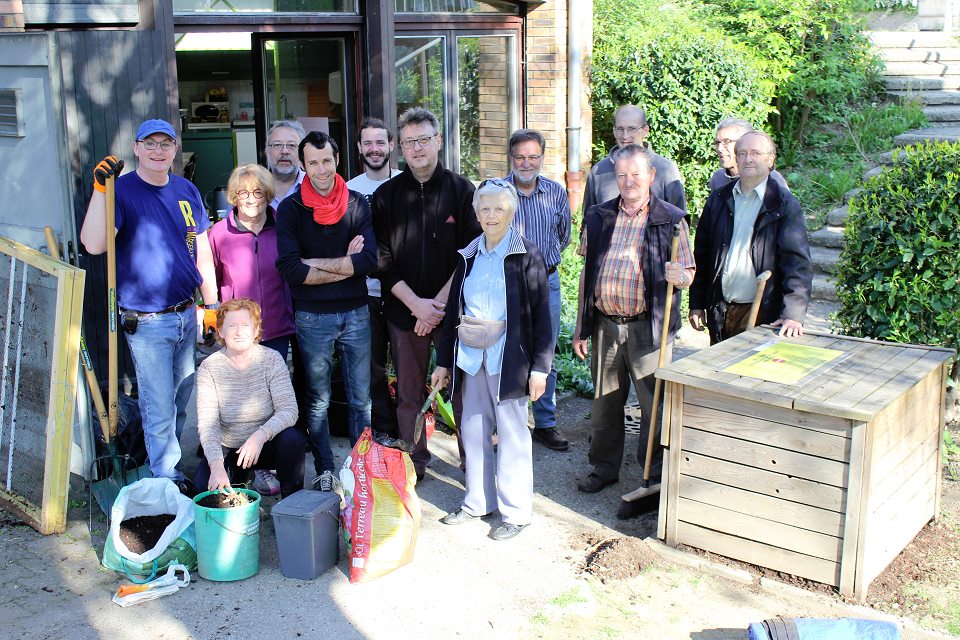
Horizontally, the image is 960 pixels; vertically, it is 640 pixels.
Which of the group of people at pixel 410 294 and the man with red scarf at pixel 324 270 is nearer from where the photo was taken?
the group of people at pixel 410 294

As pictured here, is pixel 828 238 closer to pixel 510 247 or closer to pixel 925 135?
pixel 925 135

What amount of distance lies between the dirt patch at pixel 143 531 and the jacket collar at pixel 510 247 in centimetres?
192

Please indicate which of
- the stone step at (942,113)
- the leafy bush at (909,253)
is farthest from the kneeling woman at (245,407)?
the stone step at (942,113)

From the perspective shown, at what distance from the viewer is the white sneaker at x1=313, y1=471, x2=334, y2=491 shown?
17.5ft

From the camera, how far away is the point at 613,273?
519 cm

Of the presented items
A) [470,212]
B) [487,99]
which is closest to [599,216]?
[470,212]

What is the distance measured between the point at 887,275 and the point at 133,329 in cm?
436

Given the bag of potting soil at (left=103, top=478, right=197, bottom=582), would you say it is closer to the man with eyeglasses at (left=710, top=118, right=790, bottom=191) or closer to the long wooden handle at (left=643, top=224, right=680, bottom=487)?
the long wooden handle at (left=643, top=224, right=680, bottom=487)

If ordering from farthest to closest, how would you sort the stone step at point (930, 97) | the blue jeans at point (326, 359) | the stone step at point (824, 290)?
the stone step at point (930, 97)
the stone step at point (824, 290)
the blue jeans at point (326, 359)

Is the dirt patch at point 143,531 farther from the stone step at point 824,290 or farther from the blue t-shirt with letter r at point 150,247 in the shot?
the stone step at point 824,290

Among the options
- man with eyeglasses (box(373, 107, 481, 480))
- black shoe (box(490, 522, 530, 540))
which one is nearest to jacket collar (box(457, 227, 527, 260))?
man with eyeglasses (box(373, 107, 481, 480))

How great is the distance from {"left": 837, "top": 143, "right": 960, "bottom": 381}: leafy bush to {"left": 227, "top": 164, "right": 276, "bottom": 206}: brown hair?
3.56m

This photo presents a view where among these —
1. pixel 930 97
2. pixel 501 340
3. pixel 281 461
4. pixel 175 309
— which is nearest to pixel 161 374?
pixel 175 309

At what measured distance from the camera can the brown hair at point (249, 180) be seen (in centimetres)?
547
